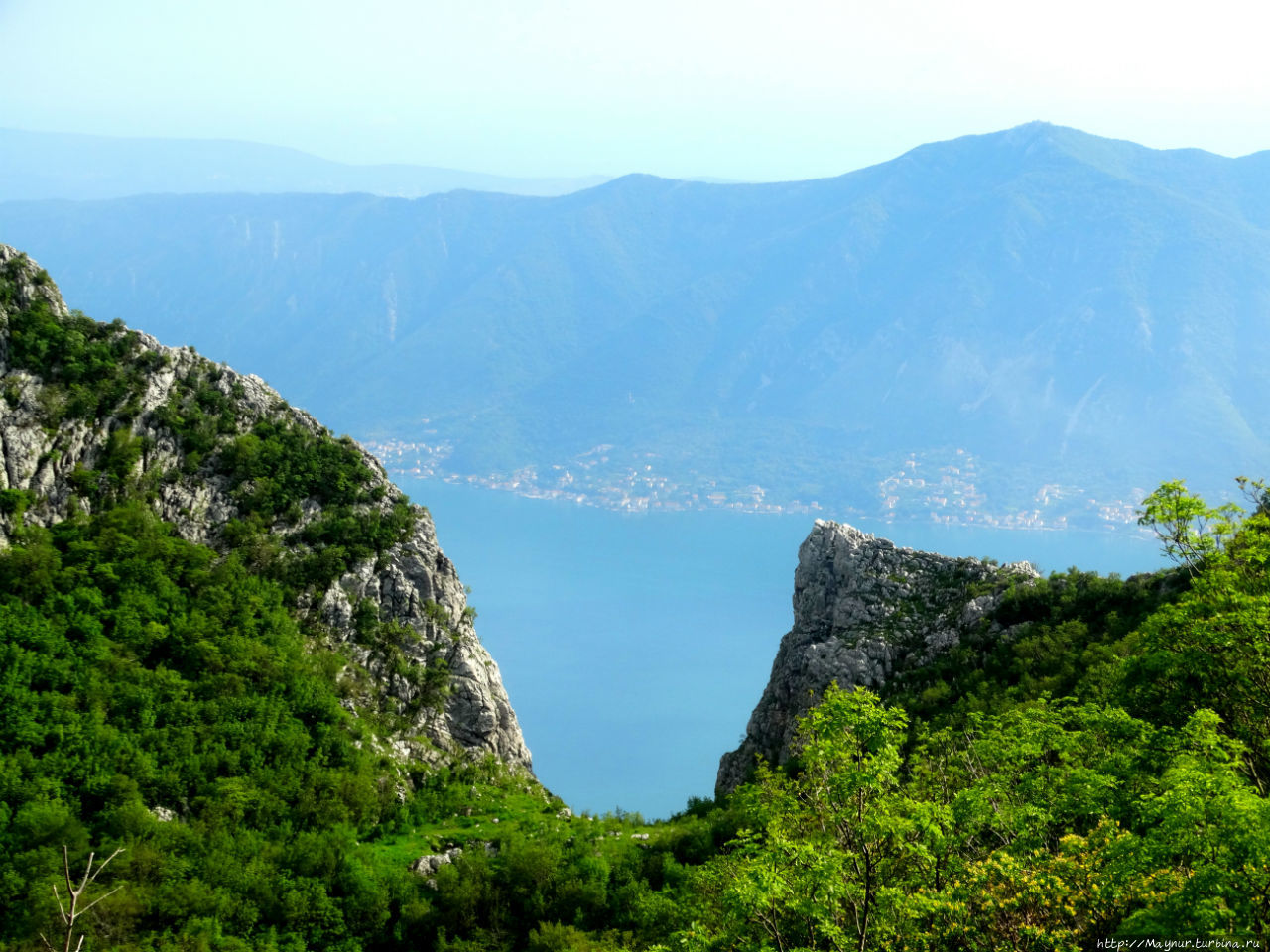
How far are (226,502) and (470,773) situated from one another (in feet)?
49.9

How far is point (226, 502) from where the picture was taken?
4097 centimetres

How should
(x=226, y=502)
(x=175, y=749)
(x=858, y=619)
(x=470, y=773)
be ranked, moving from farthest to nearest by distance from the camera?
(x=858, y=619), (x=226, y=502), (x=470, y=773), (x=175, y=749)

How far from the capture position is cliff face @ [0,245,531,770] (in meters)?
38.1

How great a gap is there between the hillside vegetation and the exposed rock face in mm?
2104

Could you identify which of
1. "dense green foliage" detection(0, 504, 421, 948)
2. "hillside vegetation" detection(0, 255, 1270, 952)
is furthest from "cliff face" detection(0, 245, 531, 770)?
"dense green foliage" detection(0, 504, 421, 948)

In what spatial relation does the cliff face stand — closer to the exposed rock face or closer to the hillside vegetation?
the hillside vegetation

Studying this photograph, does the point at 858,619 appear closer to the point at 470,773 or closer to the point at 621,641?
the point at 470,773

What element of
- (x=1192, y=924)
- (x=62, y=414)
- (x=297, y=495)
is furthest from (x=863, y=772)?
(x=62, y=414)

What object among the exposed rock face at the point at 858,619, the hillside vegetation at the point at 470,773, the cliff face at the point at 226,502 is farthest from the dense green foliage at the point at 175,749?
the exposed rock face at the point at 858,619

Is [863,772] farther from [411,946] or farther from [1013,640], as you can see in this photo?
[1013,640]

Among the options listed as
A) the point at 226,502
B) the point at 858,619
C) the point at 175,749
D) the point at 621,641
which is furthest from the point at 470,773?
the point at 621,641

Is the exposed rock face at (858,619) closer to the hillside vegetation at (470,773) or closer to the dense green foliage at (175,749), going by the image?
the hillside vegetation at (470,773)

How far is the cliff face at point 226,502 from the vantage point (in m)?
38.1

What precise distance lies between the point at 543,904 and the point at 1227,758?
1990cm
